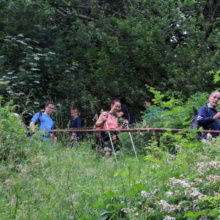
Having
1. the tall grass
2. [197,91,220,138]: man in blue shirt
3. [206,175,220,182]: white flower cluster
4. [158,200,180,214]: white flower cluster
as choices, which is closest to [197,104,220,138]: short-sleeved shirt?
[197,91,220,138]: man in blue shirt

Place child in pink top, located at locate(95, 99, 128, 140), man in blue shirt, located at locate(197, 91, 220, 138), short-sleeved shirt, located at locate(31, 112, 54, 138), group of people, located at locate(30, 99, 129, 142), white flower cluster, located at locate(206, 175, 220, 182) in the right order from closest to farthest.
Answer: white flower cluster, located at locate(206, 175, 220, 182), man in blue shirt, located at locate(197, 91, 220, 138), group of people, located at locate(30, 99, 129, 142), child in pink top, located at locate(95, 99, 128, 140), short-sleeved shirt, located at locate(31, 112, 54, 138)

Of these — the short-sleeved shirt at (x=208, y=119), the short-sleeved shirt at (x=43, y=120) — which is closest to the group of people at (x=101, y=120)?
the short-sleeved shirt at (x=43, y=120)

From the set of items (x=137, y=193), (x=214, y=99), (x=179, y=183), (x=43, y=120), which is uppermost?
(x=214, y=99)

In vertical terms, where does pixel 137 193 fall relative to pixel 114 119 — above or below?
below

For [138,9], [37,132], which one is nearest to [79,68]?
[138,9]

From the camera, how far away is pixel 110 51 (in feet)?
54.7

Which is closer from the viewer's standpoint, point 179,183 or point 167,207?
point 167,207

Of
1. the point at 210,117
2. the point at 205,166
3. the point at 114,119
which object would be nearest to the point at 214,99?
the point at 210,117

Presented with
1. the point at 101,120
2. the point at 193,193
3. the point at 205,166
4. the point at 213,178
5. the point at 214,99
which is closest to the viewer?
the point at 193,193

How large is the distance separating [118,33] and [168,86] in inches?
105

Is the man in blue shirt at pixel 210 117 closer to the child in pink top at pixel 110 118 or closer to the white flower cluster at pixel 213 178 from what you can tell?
the child in pink top at pixel 110 118

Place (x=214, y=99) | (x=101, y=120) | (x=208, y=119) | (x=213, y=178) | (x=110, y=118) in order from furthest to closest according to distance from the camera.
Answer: (x=110, y=118) → (x=101, y=120) → (x=214, y=99) → (x=208, y=119) → (x=213, y=178)

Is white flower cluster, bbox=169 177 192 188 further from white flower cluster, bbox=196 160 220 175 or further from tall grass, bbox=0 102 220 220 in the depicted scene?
white flower cluster, bbox=196 160 220 175

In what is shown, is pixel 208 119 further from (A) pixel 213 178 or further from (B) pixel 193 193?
(B) pixel 193 193
